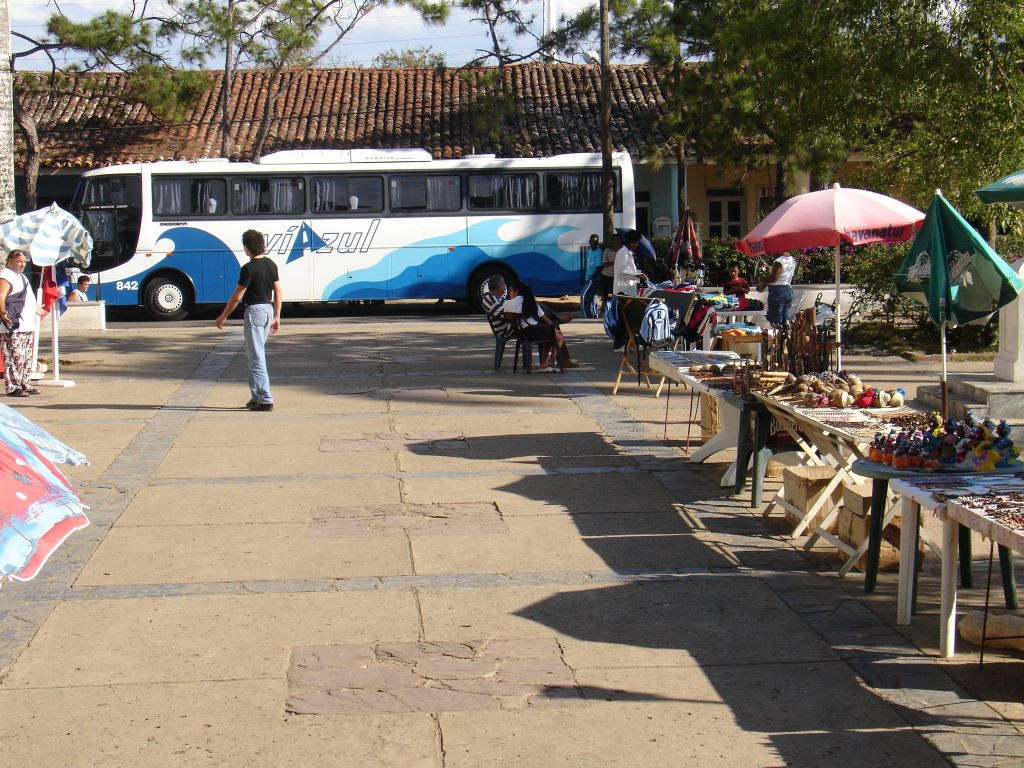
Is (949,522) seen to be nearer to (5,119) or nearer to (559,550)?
(559,550)

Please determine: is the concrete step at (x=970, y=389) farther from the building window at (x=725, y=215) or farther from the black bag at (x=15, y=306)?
the building window at (x=725, y=215)

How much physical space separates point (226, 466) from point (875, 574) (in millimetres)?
5329

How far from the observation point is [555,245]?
25.0 meters

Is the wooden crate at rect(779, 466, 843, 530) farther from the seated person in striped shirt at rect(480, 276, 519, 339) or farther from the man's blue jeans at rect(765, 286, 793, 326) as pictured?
the man's blue jeans at rect(765, 286, 793, 326)

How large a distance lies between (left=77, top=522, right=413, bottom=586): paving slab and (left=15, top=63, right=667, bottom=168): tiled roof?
2326 centimetres

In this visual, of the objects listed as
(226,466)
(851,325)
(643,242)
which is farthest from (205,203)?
(226,466)

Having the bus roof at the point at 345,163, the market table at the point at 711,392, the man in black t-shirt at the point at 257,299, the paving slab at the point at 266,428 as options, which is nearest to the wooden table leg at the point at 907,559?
the market table at the point at 711,392

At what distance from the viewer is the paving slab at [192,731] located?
448cm

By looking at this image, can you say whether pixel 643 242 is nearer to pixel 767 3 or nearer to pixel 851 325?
pixel 851 325

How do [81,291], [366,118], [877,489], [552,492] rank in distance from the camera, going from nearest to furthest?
[877,489]
[552,492]
[81,291]
[366,118]

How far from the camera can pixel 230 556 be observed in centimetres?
716

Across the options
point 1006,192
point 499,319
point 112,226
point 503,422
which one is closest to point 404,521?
point 503,422

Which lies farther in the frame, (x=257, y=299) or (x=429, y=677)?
(x=257, y=299)

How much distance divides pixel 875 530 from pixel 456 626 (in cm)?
212
